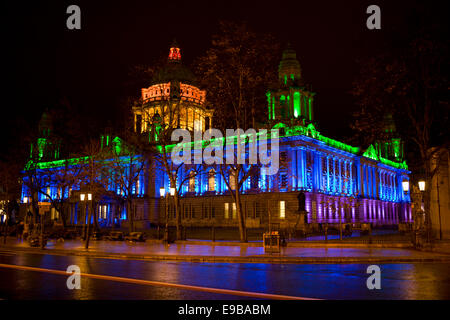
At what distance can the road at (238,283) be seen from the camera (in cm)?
1048

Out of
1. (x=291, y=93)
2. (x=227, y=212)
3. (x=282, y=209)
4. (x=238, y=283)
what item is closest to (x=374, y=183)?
(x=291, y=93)

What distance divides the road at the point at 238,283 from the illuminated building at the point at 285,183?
42.3 m

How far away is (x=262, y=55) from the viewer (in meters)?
31.7

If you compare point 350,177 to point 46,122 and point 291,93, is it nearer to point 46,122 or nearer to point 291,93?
point 291,93

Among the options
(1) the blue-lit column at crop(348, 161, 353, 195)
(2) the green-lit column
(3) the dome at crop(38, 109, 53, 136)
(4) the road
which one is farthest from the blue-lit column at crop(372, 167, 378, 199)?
(4) the road

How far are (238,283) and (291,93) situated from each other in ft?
208

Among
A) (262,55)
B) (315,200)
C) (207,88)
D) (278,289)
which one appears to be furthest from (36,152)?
(278,289)

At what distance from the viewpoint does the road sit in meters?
10.5

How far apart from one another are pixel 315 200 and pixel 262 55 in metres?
40.0

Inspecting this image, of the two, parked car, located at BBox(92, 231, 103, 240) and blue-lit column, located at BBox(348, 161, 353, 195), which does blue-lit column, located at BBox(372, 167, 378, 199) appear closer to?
blue-lit column, located at BBox(348, 161, 353, 195)

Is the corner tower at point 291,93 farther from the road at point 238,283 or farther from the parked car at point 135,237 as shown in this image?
Answer: the road at point 238,283

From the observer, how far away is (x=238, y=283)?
12422 millimetres

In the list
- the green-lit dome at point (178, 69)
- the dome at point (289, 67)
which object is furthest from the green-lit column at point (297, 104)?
the green-lit dome at point (178, 69)
